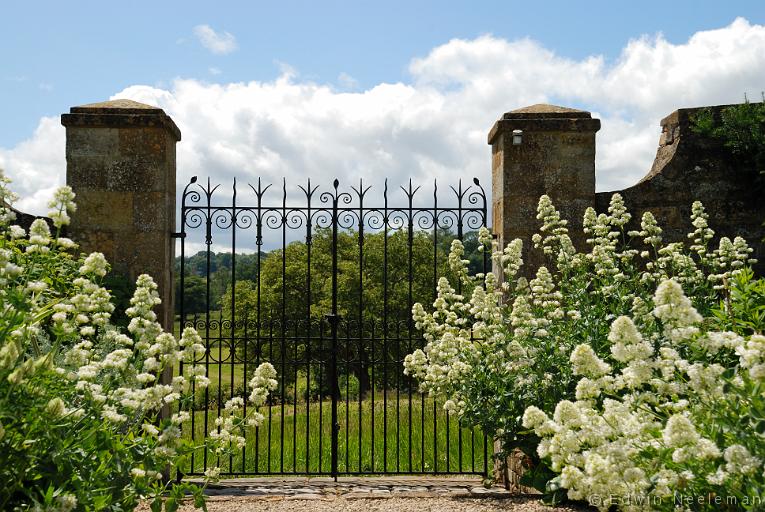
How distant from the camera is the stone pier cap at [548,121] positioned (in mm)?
6027

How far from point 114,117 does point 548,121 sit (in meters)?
3.71

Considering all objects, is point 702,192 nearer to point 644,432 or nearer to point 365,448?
point 365,448

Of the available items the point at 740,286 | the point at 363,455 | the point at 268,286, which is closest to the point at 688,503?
the point at 740,286

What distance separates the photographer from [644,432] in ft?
8.55

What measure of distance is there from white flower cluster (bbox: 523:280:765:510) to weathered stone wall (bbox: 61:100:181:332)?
13.7 feet

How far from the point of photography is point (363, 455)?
7039mm

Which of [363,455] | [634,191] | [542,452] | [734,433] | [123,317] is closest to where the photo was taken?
[734,433]

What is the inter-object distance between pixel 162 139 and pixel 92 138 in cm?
59

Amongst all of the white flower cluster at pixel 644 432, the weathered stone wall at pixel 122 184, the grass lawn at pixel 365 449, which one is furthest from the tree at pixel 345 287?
the white flower cluster at pixel 644 432

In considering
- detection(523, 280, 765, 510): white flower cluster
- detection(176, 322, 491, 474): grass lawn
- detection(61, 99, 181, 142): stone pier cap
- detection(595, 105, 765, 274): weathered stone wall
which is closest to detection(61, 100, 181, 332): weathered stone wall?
detection(61, 99, 181, 142): stone pier cap

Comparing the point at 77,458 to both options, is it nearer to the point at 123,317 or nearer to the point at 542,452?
the point at 542,452

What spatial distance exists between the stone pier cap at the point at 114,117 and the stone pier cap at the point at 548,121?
294 cm

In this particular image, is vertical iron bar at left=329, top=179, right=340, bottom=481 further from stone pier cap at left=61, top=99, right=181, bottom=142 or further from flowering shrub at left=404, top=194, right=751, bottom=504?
stone pier cap at left=61, top=99, right=181, bottom=142

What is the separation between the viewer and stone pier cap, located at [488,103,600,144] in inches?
237
